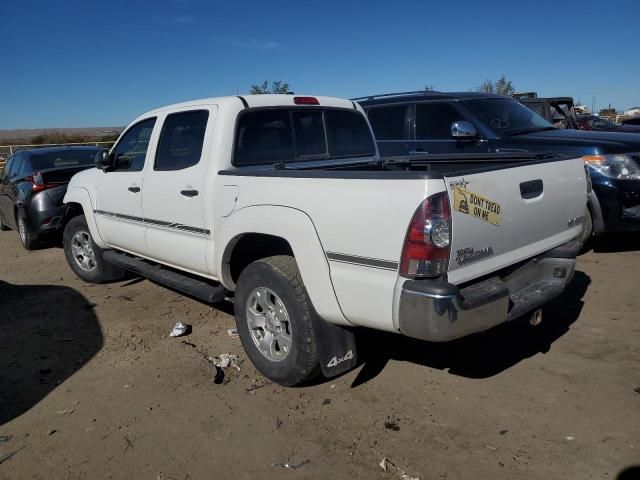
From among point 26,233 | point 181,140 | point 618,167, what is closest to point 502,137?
point 618,167

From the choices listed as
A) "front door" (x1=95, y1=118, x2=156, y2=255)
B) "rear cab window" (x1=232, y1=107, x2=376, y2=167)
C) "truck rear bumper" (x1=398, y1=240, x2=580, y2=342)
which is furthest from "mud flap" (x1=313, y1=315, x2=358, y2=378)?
"front door" (x1=95, y1=118, x2=156, y2=255)

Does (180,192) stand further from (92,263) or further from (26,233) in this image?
(26,233)

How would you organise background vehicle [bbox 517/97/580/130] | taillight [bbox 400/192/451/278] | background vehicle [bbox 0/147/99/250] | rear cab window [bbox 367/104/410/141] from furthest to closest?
1. background vehicle [bbox 517/97/580/130]
2. background vehicle [bbox 0/147/99/250]
3. rear cab window [bbox 367/104/410/141]
4. taillight [bbox 400/192/451/278]

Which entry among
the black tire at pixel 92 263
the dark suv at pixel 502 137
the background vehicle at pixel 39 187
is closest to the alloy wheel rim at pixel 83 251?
the black tire at pixel 92 263

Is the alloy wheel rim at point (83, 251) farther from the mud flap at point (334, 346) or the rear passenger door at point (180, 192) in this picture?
the mud flap at point (334, 346)

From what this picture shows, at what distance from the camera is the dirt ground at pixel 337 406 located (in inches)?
110

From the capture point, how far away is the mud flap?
325cm

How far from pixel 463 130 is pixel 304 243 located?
4.10 meters

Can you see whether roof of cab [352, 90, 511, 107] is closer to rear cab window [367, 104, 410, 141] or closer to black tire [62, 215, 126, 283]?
rear cab window [367, 104, 410, 141]

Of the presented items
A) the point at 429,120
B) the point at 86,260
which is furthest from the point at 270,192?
the point at 429,120

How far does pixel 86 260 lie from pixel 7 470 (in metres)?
3.87

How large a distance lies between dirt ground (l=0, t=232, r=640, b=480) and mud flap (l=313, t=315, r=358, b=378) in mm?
275

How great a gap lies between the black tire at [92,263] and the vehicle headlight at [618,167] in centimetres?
574

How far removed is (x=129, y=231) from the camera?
515cm
